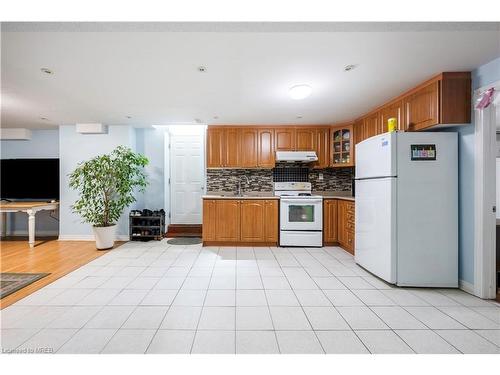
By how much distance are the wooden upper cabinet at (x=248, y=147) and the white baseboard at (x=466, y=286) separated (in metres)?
3.22

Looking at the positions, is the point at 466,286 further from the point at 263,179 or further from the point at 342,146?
the point at 263,179

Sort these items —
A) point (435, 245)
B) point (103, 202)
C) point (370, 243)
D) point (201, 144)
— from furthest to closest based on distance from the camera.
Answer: point (201, 144)
point (103, 202)
point (370, 243)
point (435, 245)

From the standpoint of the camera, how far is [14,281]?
2.66m

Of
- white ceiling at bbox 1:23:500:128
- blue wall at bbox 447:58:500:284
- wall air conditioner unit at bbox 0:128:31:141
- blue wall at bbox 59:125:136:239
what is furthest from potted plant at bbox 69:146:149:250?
blue wall at bbox 447:58:500:284

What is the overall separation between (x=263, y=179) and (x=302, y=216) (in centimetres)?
112

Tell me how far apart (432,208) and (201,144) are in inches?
176

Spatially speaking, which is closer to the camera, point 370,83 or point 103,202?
point 370,83

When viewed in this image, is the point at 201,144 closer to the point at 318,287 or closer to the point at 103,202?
the point at 103,202

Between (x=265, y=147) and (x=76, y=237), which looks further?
(x=76, y=237)

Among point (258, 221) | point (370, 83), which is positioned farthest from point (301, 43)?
point (258, 221)

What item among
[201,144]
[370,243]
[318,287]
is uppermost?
[201,144]

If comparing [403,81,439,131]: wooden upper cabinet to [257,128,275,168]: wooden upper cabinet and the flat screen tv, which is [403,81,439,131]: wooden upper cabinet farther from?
the flat screen tv

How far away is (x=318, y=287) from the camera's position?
2557 mm

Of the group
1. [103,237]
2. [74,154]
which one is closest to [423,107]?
[103,237]
